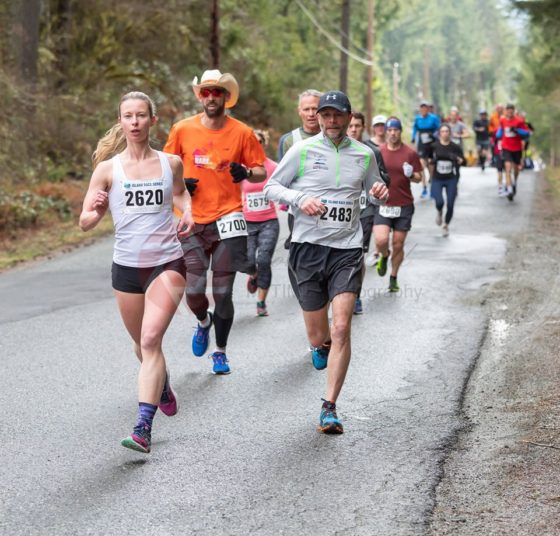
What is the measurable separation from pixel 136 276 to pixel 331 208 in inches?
52.3

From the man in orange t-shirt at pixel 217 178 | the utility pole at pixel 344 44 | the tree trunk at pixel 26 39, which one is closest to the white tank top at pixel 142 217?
the man in orange t-shirt at pixel 217 178

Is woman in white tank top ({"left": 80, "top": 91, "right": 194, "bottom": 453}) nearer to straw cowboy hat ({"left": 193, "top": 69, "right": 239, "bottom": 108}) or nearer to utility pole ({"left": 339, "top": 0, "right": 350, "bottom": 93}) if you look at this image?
straw cowboy hat ({"left": 193, "top": 69, "right": 239, "bottom": 108})

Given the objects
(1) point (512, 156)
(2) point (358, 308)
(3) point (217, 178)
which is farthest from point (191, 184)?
(1) point (512, 156)

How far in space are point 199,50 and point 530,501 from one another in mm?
29078

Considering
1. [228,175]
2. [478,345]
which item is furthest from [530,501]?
[478,345]

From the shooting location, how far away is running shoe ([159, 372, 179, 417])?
6707 millimetres

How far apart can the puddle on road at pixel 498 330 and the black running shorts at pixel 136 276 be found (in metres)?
4.15

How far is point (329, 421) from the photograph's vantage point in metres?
6.59

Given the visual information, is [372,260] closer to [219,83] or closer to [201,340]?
[201,340]

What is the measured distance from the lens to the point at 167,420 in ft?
22.9

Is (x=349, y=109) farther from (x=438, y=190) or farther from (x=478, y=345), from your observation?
(x=438, y=190)

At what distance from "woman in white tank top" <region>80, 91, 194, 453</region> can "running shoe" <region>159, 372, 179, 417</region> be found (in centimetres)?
29

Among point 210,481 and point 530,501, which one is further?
point 210,481

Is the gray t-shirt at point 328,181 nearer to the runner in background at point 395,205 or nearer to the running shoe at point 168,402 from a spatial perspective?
the running shoe at point 168,402
